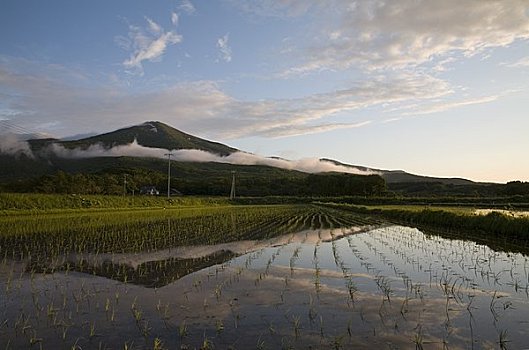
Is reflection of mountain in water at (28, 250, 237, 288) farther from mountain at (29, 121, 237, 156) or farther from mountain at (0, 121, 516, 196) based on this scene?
mountain at (29, 121, 237, 156)

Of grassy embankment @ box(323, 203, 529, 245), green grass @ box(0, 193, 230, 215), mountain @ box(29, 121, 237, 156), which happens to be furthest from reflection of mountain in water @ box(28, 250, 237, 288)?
mountain @ box(29, 121, 237, 156)

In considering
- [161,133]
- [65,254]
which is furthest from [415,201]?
[161,133]

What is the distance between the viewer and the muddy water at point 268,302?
4746 mm

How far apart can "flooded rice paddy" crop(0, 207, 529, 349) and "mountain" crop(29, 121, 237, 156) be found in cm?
13564

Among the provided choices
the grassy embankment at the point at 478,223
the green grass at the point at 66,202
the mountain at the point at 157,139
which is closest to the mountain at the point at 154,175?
the mountain at the point at 157,139

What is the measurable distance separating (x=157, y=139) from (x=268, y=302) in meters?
167

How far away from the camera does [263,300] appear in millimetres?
6492

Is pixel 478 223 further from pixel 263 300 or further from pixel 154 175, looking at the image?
pixel 154 175

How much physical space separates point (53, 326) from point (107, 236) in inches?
410

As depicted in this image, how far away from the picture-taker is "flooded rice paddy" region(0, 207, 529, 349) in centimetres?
475

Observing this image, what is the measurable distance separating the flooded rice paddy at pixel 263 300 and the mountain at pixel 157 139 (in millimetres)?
135641

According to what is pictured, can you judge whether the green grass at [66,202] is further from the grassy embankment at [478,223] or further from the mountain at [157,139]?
the mountain at [157,139]

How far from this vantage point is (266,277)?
835 cm

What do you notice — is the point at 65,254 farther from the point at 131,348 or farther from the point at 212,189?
the point at 212,189
